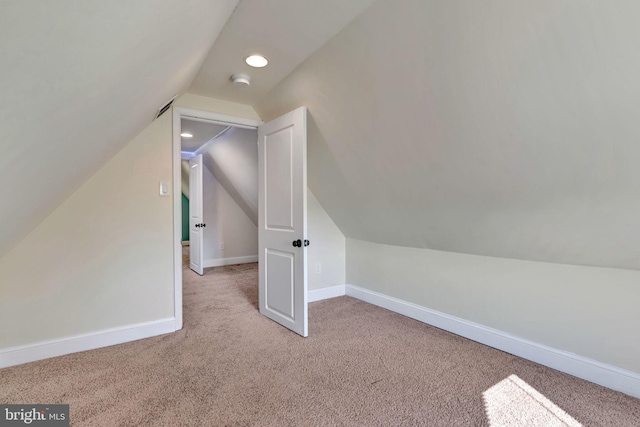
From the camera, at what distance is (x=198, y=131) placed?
426 centimetres

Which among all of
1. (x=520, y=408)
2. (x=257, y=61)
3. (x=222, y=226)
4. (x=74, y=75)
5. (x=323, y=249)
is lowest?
(x=520, y=408)

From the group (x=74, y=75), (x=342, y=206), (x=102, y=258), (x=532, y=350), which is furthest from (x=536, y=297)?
(x=102, y=258)

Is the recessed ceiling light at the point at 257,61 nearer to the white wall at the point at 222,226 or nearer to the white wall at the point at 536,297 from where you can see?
the white wall at the point at 536,297

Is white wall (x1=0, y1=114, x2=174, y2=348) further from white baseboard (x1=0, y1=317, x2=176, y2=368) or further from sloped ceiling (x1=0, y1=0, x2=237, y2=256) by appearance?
sloped ceiling (x1=0, y1=0, x2=237, y2=256)

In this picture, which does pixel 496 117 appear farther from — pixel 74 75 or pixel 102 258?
pixel 102 258

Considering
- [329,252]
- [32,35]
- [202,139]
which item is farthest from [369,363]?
[202,139]

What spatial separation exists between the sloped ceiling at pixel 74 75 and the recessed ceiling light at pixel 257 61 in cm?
36

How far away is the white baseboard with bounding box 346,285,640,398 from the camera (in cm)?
179

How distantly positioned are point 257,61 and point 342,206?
164 centimetres

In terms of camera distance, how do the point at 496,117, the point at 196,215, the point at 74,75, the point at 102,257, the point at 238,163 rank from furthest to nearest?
the point at 196,215, the point at 238,163, the point at 102,257, the point at 496,117, the point at 74,75

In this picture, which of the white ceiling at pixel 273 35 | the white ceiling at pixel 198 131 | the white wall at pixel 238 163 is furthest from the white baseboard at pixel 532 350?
the white ceiling at pixel 198 131

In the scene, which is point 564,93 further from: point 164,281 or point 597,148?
point 164,281

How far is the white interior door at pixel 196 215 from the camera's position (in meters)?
5.04

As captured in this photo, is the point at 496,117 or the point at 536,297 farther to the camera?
the point at 536,297
